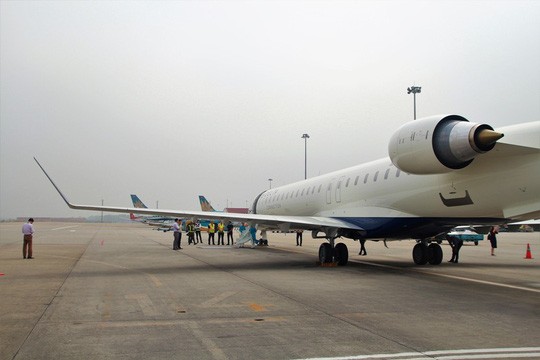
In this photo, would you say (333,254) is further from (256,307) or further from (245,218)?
(256,307)

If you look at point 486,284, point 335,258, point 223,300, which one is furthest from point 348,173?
point 223,300

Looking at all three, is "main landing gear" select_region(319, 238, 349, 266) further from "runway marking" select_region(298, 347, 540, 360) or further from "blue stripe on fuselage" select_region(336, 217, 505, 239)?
"runway marking" select_region(298, 347, 540, 360)

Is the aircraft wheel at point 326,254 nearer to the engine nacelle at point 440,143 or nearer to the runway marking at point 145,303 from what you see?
the engine nacelle at point 440,143

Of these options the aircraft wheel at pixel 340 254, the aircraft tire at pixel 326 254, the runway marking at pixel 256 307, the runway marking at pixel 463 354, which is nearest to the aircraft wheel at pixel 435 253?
the aircraft wheel at pixel 340 254

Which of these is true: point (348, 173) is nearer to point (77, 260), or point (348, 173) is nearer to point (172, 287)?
point (172, 287)

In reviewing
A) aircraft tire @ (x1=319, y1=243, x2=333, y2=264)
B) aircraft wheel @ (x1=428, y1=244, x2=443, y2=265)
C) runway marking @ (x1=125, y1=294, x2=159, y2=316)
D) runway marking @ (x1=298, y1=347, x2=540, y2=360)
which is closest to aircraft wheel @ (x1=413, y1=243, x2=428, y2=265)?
aircraft wheel @ (x1=428, y1=244, x2=443, y2=265)

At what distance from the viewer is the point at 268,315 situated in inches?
365

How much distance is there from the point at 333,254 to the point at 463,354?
41.3 feet

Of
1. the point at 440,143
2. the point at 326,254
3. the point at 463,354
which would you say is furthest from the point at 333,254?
the point at 463,354

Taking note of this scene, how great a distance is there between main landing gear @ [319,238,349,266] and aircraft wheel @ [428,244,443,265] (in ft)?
10.6

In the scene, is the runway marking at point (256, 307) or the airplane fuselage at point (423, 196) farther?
the airplane fuselage at point (423, 196)

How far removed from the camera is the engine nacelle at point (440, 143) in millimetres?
11656

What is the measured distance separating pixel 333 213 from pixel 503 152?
29.3 ft

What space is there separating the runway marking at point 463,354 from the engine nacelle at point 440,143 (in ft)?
19.0
